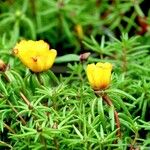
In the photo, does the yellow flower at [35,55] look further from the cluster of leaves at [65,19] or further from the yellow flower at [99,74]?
the cluster of leaves at [65,19]

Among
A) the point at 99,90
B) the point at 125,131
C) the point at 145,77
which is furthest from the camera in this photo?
the point at 145,77

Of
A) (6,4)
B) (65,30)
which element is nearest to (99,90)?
(65,30)

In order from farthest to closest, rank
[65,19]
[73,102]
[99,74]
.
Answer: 1. [65,19]
2. [73,102]
3. [99,74]

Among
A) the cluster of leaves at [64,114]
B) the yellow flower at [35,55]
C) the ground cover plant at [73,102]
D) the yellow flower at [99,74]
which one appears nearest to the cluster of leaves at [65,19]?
the ground cover plant at [73,102]

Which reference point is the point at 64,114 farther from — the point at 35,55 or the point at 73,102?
the point at 35,55

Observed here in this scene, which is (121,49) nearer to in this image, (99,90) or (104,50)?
(104,50)

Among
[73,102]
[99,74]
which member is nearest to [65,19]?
[73,102]

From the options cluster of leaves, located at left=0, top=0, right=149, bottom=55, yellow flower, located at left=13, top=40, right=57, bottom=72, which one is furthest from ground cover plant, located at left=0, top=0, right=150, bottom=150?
cluster of leaves, located at left=0, top=0, right=149, bottom=55
